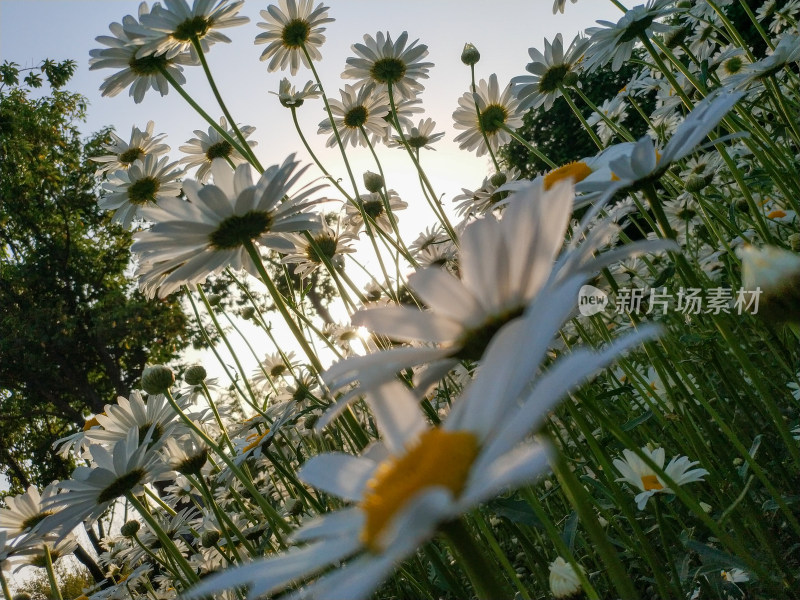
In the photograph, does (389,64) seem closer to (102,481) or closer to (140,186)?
(140,186)

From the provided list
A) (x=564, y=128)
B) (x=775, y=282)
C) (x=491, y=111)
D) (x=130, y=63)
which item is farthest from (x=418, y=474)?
(x=564, y=128)

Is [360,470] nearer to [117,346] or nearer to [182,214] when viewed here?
[182,214]

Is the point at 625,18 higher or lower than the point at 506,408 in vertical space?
higher

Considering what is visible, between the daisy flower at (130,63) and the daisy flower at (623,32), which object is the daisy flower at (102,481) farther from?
the daisy flower at (623,32)

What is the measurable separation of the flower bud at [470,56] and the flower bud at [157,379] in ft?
5.60

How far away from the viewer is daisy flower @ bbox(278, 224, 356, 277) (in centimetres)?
227

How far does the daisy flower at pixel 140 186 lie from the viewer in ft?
8.16

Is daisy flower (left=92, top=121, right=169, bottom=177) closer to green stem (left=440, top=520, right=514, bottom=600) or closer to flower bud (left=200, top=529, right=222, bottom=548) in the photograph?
flower bud (left=200, top=529, right=222, bottom=548)

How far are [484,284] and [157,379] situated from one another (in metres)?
1.43

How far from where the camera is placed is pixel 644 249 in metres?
0.65

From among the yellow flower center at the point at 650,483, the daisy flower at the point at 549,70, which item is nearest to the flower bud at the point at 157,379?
the yellow flower center at the point at 650,483

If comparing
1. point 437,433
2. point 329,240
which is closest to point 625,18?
point 329,240

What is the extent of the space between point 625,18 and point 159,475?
210 centimetres

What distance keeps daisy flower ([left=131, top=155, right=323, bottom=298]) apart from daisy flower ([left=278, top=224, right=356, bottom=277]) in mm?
830
